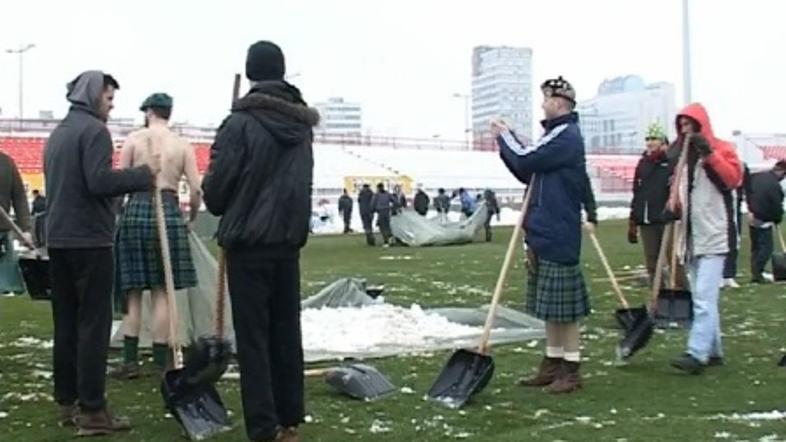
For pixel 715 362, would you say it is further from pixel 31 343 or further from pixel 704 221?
pixel 31 343

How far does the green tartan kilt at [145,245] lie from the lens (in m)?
7.54

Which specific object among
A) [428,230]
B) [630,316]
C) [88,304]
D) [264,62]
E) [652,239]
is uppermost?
[264,62]

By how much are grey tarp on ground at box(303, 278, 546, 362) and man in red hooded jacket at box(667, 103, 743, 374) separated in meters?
1.45

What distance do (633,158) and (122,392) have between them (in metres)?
81.1

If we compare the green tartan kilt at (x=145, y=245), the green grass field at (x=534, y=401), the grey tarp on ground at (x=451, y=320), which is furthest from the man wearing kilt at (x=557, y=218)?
the green tartan kilt at (x=145, y=245)

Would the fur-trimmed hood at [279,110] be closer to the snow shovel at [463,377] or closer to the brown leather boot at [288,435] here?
the brown leather boot at [288,435]

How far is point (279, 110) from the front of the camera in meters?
5.41

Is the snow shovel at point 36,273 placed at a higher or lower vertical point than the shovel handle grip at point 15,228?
lower

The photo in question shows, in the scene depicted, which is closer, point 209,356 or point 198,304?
point 209,356

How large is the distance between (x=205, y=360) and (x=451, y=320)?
4.59 m

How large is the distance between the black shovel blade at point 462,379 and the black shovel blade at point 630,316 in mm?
1664

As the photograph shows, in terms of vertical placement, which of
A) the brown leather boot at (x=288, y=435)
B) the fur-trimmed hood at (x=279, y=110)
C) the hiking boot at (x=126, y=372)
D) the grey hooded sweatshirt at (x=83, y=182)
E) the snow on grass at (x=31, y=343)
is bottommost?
the snow on grass at (x=31, y=343)

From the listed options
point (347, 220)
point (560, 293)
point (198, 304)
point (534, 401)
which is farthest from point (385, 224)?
point (534, 401)

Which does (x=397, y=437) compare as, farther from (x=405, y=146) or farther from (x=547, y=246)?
(x=405, y=146)
